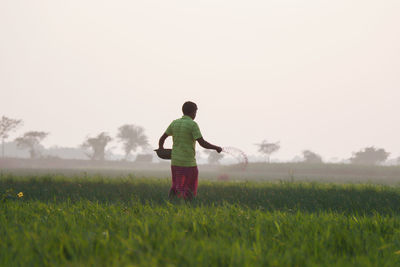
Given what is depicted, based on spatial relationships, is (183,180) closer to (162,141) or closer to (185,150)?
(185,150)

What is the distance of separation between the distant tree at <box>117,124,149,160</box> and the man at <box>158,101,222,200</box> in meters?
111

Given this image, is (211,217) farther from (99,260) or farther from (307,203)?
(307,203)

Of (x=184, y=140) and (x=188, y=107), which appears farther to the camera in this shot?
(x=188, y=107)

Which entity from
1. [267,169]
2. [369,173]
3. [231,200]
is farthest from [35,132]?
[231,200]

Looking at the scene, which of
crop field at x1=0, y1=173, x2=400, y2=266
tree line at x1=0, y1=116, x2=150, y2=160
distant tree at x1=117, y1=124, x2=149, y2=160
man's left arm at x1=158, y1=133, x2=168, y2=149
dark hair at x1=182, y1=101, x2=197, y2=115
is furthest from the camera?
distant tree at x1=117, y1=124, x2=149, y2=160

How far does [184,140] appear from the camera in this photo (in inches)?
253

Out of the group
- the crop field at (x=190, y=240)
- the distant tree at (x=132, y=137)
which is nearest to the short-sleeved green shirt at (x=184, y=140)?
the crop field at (x=190, y=240)

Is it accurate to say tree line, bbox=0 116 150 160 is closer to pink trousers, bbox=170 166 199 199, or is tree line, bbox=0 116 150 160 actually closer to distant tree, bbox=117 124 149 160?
distant tree, bbox=117 124 149 160

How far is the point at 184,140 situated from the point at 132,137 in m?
112

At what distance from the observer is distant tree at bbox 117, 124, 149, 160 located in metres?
116

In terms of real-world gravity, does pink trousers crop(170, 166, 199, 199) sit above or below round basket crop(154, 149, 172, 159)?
below

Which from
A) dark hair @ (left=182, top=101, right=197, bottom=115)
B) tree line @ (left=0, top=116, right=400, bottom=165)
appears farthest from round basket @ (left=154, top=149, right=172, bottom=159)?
tree line @ (left=0, top=116, right=400, bottom=165)

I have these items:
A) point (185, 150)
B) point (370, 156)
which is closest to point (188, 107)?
point (185, 150)

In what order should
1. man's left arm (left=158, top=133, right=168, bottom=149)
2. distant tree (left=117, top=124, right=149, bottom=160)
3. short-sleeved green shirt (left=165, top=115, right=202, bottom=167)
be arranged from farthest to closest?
1. distant tree (left=117, top=124, right=149, bottom=160)
2. man's left arm (left=158, top=133, right=168, bottom=149)
3. short-sleeved green shirt (left=165, top=115, right=202, bottom=167)
